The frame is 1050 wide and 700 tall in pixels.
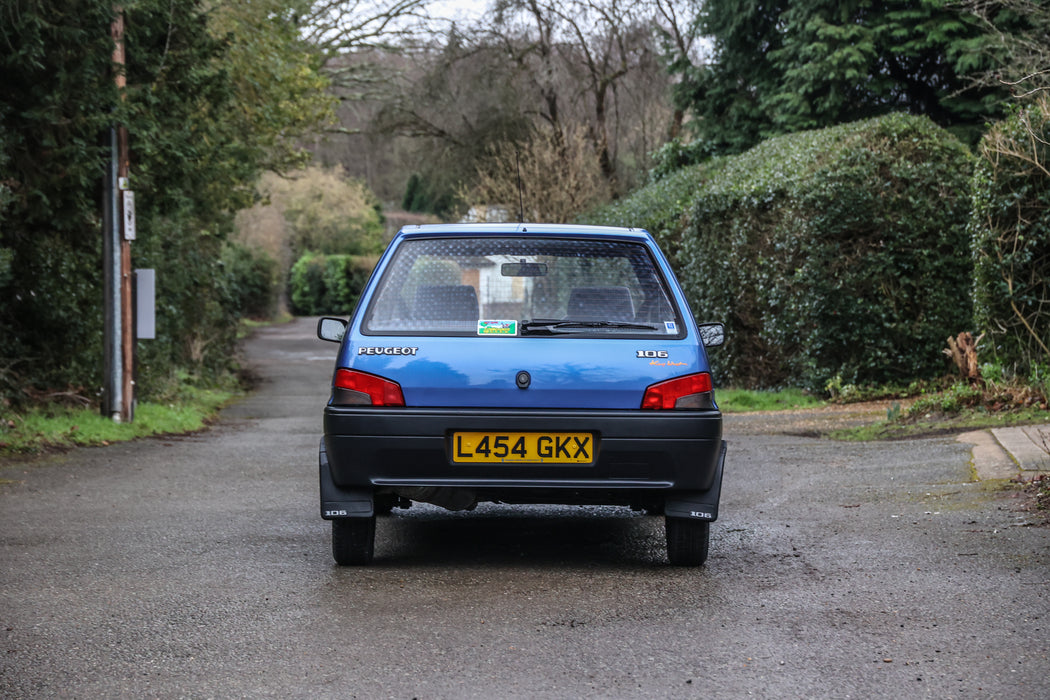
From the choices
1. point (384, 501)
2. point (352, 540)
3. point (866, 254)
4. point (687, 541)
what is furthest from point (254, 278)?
point (687, 541)

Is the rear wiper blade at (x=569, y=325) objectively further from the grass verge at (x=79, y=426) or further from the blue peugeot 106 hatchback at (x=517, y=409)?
the grass verge at (x=79, y=426)

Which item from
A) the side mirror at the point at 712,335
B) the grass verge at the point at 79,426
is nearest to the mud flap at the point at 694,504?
the side mirror at the point at 712,335

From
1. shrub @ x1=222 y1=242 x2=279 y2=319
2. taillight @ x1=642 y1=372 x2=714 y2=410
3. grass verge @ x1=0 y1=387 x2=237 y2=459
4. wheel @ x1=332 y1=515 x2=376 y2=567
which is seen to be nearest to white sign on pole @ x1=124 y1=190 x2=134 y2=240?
grass verge @ x1=0 y1=387 x2=237 y2=459

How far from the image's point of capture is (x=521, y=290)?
19.3 feet

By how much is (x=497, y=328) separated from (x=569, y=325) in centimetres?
34

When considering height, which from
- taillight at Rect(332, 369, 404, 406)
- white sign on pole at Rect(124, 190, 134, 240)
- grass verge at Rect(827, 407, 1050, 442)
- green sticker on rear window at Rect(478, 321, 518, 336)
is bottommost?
grass verge at Rect(827, 407, 1050, 442)

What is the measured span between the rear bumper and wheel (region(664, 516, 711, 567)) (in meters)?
0.36

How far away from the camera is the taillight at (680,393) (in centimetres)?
555

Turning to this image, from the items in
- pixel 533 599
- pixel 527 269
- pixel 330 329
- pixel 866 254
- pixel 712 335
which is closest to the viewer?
pixel 533 599

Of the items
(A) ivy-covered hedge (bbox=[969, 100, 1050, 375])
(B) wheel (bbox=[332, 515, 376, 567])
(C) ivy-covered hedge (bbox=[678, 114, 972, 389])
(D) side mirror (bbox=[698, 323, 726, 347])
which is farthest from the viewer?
(C) ivy-covered hedge (bbox=[678, 114, 972, 389])

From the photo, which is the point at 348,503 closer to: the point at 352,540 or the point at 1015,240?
the point at 352,540

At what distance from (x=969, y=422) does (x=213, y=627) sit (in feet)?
26.7

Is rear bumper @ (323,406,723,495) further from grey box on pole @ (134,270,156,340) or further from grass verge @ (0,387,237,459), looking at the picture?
grey box on pole @ (134,270,156,340)

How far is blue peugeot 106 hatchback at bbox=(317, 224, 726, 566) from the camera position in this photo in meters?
5.50
